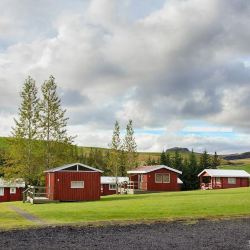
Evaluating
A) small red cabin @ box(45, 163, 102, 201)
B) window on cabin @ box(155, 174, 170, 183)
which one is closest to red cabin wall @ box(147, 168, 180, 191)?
window on cabin @ box(155, 174, 170, 183)

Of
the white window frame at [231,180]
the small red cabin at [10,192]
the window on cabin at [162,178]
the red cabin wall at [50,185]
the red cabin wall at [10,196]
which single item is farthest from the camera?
the white window frame at [231,180]

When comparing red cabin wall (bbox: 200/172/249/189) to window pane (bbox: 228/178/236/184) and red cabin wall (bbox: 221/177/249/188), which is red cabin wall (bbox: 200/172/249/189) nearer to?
red cabin wall (bbox: 221/177/249/188)

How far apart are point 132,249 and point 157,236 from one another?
3.28 metres

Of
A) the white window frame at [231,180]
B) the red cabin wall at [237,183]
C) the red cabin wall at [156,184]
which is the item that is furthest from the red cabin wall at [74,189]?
the white window frame at [231,180]

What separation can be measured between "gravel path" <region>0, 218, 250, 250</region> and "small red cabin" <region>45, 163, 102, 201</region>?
2438cm

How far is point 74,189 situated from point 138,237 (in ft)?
92.3

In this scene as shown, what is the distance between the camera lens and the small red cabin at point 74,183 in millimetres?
45094

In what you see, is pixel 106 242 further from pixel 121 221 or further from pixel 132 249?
pixel 121 221

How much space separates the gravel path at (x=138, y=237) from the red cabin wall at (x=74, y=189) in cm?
2437

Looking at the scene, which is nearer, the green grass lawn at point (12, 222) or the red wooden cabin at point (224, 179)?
the green grass lawn at point (12, 222)

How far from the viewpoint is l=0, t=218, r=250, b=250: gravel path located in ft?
52.6

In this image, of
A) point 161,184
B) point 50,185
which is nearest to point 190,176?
point 161,184

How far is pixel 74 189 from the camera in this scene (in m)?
45.6

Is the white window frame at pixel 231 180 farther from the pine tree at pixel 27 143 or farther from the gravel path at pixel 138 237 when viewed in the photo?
the gravel path at pixel 138 237
